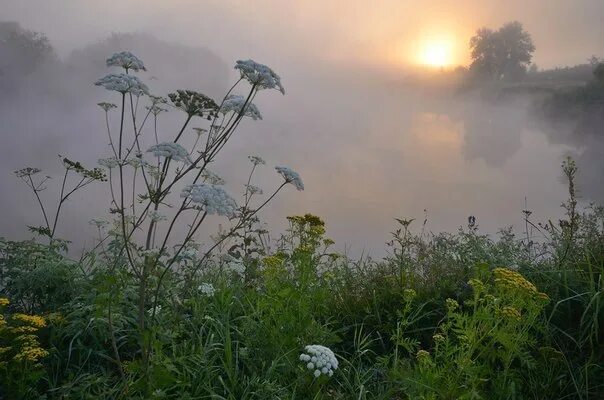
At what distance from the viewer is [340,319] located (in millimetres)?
6059

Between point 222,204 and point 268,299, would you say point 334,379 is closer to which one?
point 268,299

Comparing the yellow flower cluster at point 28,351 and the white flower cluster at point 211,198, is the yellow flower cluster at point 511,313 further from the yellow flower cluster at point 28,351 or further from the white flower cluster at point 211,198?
the yellow flower cluster at point 28,351

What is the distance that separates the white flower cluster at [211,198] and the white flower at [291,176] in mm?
833

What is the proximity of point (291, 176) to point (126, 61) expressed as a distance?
1358 millimetres

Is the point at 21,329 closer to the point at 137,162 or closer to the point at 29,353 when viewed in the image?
the point at 29,353

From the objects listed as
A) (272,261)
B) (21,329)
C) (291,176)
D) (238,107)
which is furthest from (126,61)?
(21,329)

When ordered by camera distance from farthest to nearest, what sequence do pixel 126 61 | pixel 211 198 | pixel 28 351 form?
pixel 126 61 < pixel 28 351 < pixel 211 198

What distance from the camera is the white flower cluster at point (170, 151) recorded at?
3.59 meters

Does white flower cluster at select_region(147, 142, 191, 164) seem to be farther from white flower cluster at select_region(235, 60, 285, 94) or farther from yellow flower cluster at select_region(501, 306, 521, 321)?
yellow flower cluster at select_region(501, 306, 521, 321)

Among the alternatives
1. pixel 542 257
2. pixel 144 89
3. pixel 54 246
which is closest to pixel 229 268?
pixel 54 246

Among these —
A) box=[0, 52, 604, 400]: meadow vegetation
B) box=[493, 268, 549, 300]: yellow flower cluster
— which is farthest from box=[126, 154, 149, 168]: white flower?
box=[493, 268, 549, 300]: yellow flower cluster

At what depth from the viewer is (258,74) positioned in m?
3.95

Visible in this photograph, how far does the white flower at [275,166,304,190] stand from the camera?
4.12 metres

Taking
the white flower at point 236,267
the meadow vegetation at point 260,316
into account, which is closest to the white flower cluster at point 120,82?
the meadow vegetation at point 260,316
